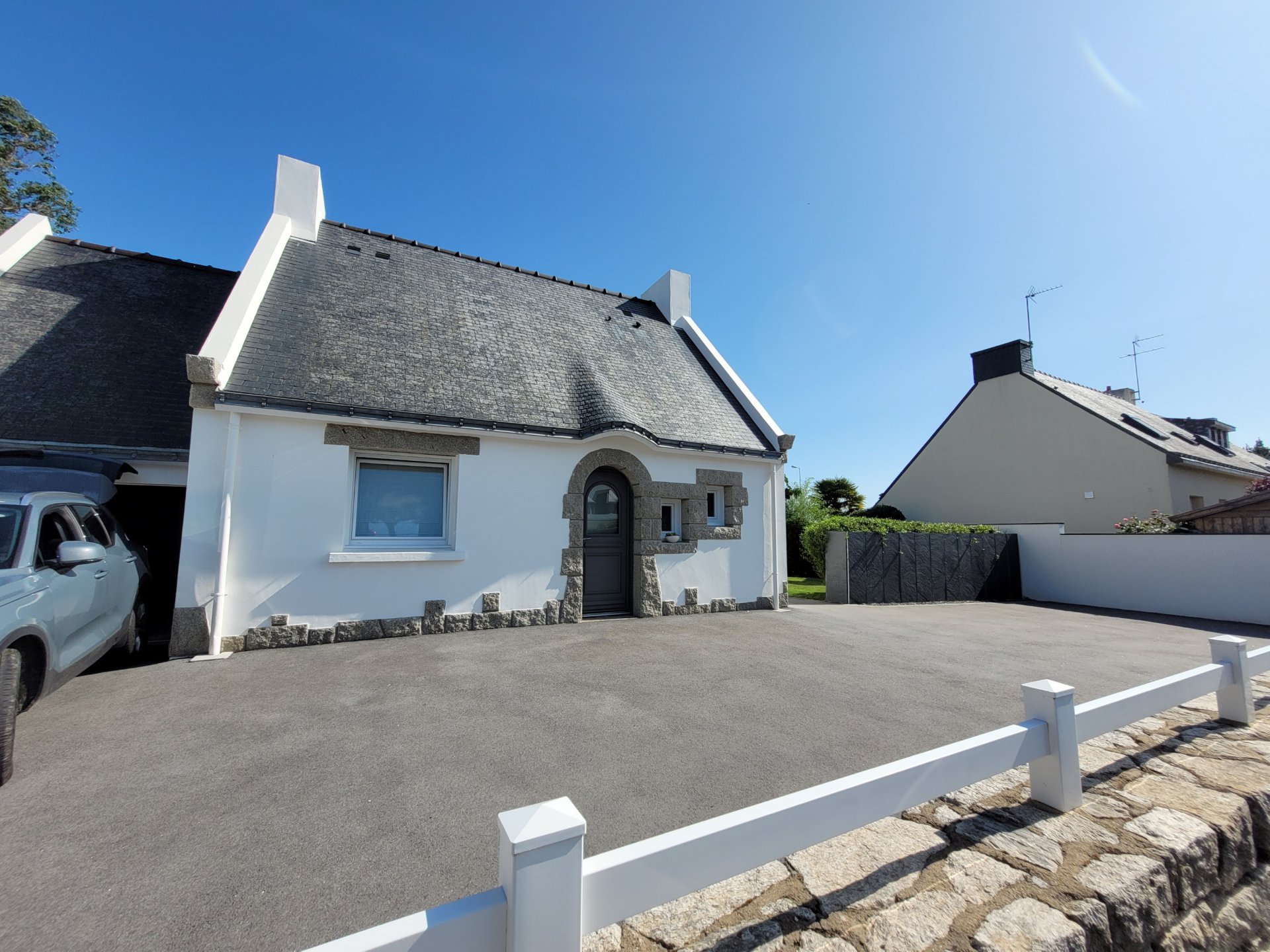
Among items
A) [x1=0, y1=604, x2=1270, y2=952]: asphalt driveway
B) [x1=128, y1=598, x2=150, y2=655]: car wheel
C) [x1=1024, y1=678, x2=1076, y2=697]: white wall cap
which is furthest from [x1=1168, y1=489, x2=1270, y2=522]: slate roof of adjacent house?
[x1=128, y1=598, x2=150, y2=655]: car wheel

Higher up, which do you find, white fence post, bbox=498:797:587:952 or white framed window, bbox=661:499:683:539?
white framed window, bbox=661:499:683:539

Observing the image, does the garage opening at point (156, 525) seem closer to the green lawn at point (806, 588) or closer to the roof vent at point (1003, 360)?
the green lawn at point (806, 588)

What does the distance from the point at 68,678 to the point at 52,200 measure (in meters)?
21.5

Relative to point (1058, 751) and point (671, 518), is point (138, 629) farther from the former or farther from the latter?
point (1058, 751)

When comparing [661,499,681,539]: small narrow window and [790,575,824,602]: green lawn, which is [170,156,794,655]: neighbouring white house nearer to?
[661,499,681,539]: small narrow window

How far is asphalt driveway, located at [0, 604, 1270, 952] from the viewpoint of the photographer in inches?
82.1

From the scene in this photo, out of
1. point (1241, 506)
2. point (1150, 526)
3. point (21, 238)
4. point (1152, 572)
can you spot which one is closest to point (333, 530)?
point (21, 238)

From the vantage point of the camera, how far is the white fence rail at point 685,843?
119 centimetres

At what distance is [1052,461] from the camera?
51.7ft

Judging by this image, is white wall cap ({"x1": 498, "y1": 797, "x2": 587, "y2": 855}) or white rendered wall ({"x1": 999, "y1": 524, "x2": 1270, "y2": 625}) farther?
white rendered wall ({"x1": 999, "y1": 524, "x2": 1270, "y2": 625})

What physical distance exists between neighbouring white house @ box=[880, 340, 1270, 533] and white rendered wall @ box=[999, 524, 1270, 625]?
134 inches

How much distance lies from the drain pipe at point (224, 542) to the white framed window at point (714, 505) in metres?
6.61

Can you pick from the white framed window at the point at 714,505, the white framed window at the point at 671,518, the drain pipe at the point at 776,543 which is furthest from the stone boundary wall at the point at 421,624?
the drain pipe at the point at 776,543

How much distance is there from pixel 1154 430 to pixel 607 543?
62.4 ft
